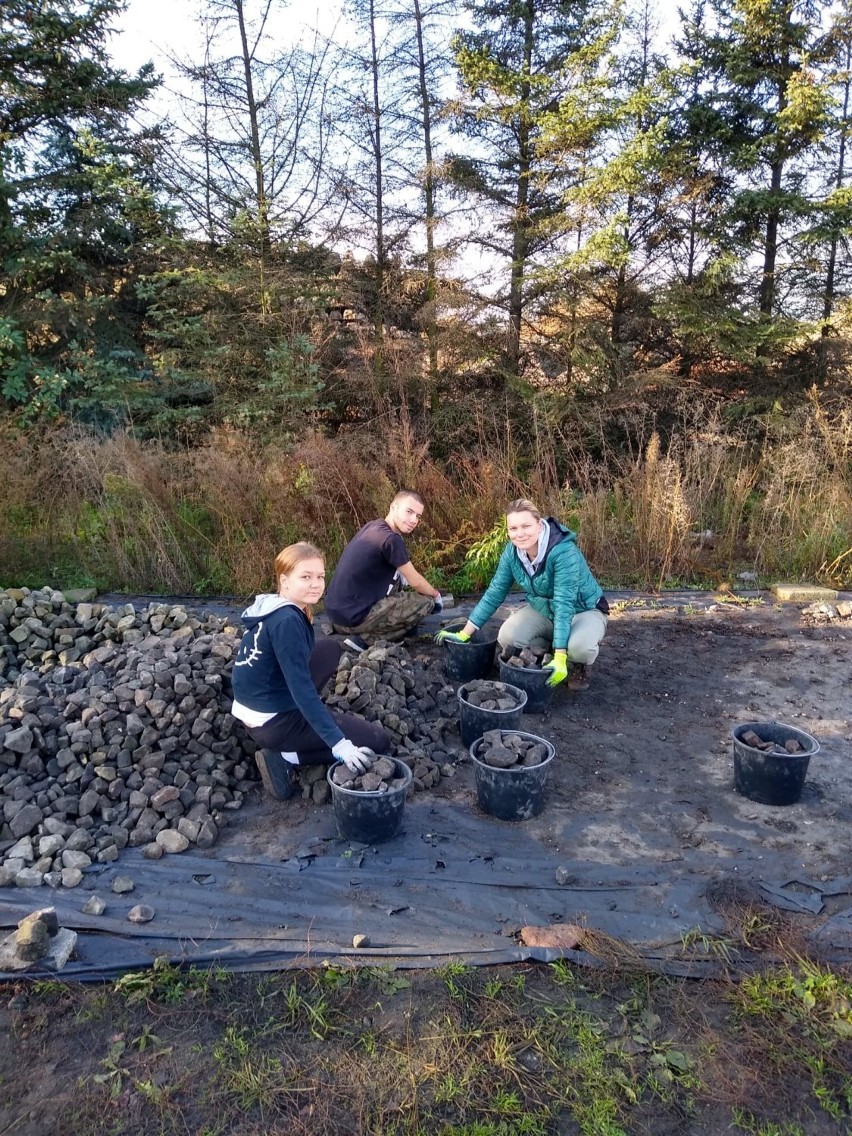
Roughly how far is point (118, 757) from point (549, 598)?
247 centimetres

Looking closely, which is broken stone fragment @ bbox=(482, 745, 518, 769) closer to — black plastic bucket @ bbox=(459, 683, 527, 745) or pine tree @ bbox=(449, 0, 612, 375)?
black plastic bucket @ bbox=(459, 683, 527, 745)

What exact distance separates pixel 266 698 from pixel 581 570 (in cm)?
195

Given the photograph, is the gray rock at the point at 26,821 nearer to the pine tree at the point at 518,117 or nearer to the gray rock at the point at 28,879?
the gray rock at the point at 28,879

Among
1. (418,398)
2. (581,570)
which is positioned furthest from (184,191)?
(581,570)

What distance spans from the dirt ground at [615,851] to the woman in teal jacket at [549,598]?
1.12 ft

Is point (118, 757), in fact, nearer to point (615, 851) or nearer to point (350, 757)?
point (350, 757)

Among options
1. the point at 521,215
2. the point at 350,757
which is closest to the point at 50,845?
the point at 350,757

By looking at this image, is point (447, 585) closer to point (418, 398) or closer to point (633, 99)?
point (418, 398)

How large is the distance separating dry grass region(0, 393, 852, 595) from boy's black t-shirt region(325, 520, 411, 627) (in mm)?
1603

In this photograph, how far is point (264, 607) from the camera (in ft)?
9.11

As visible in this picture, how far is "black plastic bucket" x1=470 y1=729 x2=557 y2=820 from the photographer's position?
277cm

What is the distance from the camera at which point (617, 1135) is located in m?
1.60

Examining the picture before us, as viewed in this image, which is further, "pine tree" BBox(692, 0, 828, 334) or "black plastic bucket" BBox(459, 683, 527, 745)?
"pine tree" BBox(692, 0, 828, 334)

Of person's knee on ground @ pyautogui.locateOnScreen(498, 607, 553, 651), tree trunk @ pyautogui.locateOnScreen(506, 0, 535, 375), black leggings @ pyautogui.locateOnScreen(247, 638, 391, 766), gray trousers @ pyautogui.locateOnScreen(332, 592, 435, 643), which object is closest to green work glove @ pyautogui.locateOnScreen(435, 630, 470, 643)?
person's knee on ground @ pyautogui.locateOnScreen(498, 607, 553, 651)
